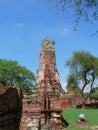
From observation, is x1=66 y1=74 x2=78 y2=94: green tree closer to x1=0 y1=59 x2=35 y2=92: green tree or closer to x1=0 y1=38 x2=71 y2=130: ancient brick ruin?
x1=0 y1=59 x2=35 y2=92: green tree

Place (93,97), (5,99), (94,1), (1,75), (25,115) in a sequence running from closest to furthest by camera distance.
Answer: (94,1) → (5,99) → (25,115) → (1,75) → (93,97)

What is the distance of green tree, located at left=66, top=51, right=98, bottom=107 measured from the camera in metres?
38.5

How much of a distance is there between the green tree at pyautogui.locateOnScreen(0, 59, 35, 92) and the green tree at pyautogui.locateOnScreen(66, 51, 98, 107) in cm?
969

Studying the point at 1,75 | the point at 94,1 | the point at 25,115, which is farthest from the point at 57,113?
the point at 1,75

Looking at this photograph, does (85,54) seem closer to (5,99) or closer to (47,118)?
(47,118)

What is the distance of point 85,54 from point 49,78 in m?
5.37

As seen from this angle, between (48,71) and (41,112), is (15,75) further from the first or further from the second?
(41,112)

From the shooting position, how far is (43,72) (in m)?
38.8

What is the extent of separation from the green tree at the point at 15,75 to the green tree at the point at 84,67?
9.69 metres

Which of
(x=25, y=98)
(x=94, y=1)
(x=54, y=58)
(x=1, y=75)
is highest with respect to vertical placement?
(x=54, y=58)

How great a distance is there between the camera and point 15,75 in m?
30.0

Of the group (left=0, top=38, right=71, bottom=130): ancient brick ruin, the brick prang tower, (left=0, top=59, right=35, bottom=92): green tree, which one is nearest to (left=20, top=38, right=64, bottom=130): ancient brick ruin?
(left=0, top=38, right=71, bottom=130): ancient brick ruin

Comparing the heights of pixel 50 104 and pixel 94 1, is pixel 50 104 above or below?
below

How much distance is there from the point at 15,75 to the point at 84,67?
1161 cm
